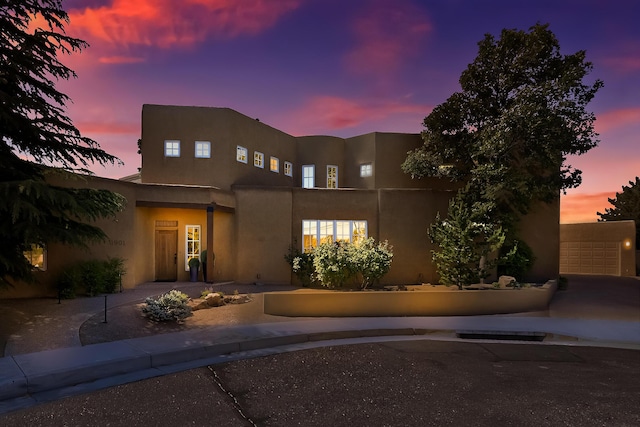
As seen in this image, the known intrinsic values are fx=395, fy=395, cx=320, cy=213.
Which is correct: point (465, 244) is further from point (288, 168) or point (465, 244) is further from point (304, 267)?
point (288, 168)

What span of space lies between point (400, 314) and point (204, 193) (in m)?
8.97

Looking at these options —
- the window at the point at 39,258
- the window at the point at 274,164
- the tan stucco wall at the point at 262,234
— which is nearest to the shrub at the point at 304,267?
the tan stucco wall at the point at 262,234

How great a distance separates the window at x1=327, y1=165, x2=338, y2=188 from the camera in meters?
23.4

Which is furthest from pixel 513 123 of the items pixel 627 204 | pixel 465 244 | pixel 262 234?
pixel 627 204

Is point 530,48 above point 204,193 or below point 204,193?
above

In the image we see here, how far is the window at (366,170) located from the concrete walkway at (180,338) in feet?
38.5

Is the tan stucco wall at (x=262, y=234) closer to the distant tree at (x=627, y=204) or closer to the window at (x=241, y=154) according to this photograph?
the window at (x=241, y=154)

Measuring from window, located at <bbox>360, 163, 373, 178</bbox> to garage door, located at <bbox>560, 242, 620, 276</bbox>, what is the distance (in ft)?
50.1

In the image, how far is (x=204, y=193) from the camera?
15680mm

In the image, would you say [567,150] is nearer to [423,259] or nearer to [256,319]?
[423,259]

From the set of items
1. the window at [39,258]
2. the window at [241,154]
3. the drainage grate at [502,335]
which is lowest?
the drainage grate at [502,335]

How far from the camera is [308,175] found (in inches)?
928

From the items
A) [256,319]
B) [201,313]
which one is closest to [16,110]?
[201,313]

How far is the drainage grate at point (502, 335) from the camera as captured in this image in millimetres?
9266
